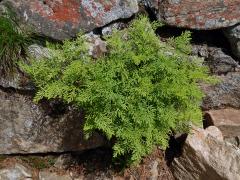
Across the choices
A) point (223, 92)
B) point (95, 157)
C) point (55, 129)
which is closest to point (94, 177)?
point (95, 157)

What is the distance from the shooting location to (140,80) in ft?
18.5

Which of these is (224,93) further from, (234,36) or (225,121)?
(234,36)

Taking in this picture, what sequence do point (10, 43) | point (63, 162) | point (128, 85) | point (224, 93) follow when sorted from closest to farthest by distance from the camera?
point (128, 85) → point (10, 43) → point (63, 162) → point (224, 93)

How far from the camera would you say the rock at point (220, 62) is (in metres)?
7.29

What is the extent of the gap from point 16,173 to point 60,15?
225 cm

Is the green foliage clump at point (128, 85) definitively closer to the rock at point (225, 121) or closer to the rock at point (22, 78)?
the rock at point (22, 78)

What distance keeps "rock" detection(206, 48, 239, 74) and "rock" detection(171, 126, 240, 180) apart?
1.04 m

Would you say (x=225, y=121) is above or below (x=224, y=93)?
below

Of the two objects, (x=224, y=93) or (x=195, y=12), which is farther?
(x=224, y=93)

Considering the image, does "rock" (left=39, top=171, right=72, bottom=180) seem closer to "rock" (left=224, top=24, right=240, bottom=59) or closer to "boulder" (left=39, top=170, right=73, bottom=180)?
"boulder" (left=39, top=170, right=73, bottom=180)

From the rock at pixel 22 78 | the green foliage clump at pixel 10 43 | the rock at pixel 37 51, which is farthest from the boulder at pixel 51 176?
the rock at pixel 37 51

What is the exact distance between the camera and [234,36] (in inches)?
277

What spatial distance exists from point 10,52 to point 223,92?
10.7 ft

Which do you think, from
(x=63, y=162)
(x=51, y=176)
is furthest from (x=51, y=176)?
(x=63, y=162)
